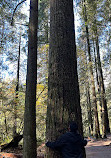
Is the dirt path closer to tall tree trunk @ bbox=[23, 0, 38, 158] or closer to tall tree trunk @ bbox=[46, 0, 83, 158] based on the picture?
tall tree trunk @ bbox=[23, 0, 38, 158]

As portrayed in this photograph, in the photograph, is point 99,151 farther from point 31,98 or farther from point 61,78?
point 61,78

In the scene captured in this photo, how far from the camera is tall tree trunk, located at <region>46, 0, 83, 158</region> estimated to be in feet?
8.02

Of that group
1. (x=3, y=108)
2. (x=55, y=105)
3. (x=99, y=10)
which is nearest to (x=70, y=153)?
(x=55, y=105)

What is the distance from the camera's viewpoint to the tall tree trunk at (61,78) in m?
2.45

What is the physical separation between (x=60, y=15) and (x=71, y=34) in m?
0.42

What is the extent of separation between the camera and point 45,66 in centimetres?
1403

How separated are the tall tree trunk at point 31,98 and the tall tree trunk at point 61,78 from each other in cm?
303

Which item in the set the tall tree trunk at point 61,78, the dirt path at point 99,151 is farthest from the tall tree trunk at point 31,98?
the dirt path at point 99,151

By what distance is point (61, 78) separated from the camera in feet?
8.47

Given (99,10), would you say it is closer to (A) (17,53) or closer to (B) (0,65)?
(B) (0,65)

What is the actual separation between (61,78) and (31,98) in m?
3.30

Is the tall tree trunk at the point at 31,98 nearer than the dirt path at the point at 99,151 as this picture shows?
Yes

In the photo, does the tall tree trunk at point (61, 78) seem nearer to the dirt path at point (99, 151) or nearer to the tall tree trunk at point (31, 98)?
the tall tree trunk at point (31, 98)

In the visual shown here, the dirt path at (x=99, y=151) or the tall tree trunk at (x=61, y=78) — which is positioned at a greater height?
the tall tree trunk at (x=61, y=78)
